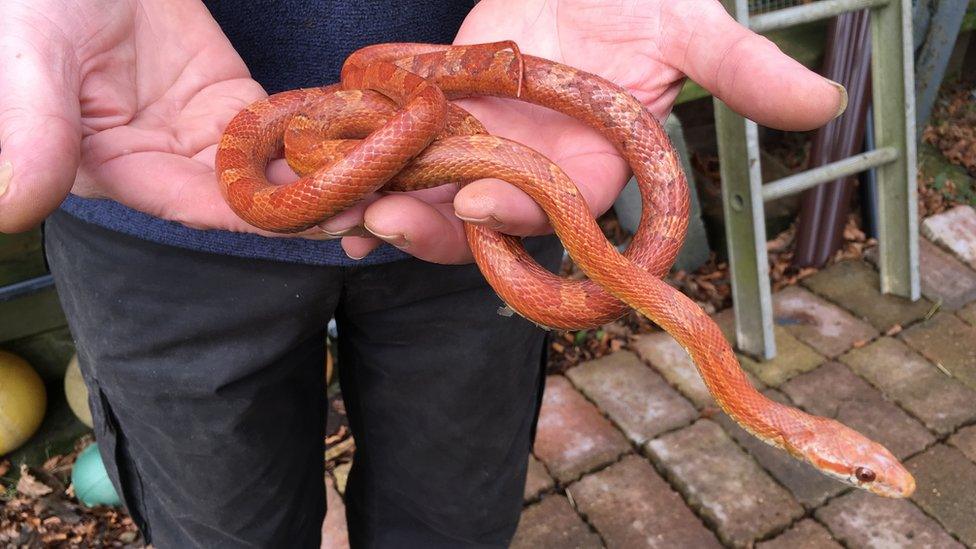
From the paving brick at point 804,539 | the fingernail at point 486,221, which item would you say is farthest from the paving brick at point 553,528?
the fingernail at point 486,221

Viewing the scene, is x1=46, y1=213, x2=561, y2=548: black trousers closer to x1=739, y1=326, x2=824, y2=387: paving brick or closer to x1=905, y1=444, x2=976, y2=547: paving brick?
x1=739, y1=326, x2=824, y2=387: paving brick

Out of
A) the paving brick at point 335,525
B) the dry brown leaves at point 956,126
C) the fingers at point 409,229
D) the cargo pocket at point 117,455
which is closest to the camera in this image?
the fingers at point 409,229

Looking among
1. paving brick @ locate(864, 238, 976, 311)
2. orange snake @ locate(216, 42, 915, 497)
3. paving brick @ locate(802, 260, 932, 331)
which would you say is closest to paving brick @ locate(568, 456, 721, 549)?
orange snake @ locate(216, 42, 915, 497)

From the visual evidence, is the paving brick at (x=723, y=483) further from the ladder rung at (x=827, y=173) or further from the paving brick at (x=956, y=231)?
the paving brick at (x=956, y=231)

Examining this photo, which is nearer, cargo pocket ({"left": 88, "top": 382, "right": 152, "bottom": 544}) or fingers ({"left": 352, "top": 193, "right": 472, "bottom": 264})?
fingers ({"left": 352, "top": 193, "right": 472, "bottom": 264})

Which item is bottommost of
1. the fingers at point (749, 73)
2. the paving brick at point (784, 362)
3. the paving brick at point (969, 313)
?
the paving brick at point (969, 313)

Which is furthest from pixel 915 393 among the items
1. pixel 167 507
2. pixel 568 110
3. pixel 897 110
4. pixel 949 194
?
pixel 167 507
